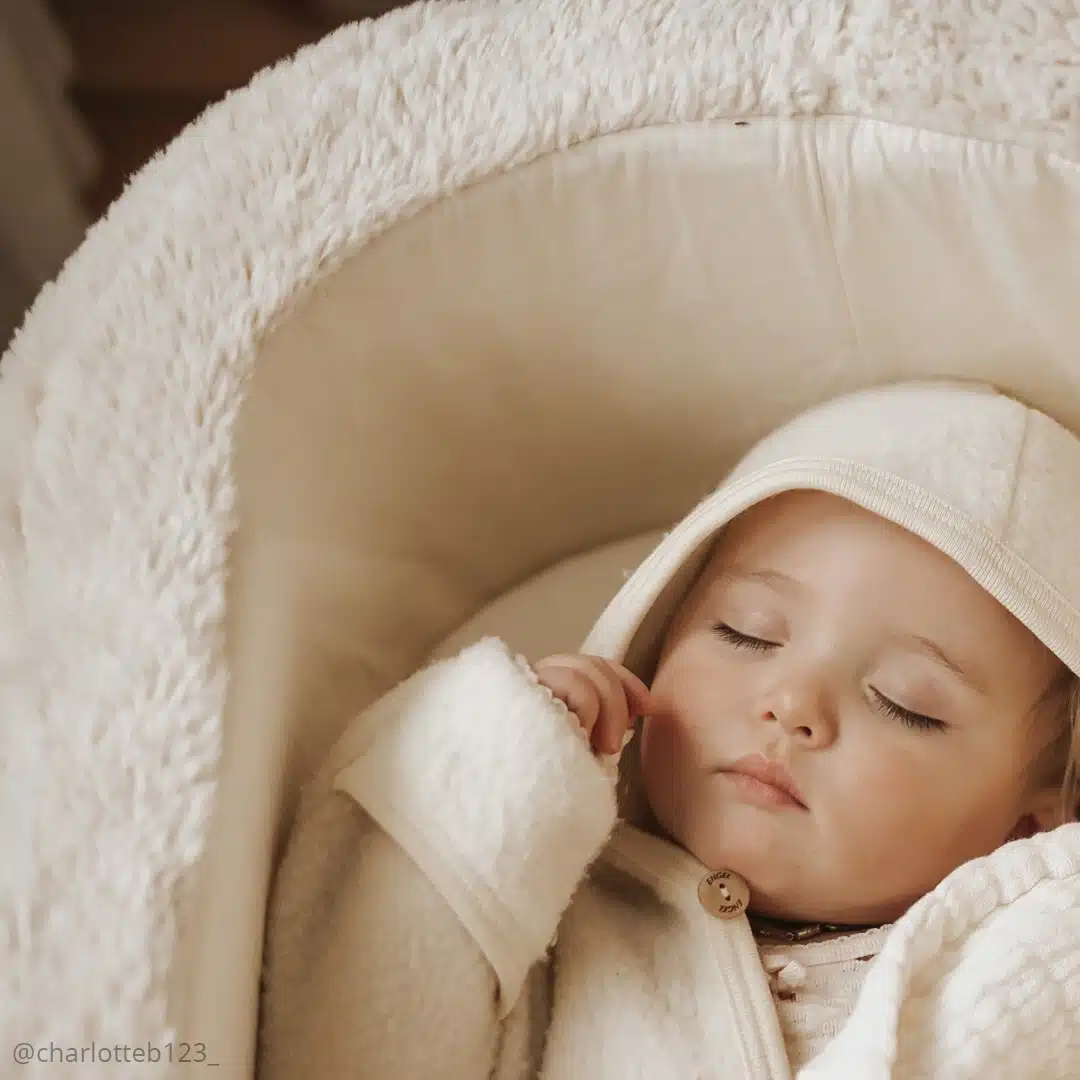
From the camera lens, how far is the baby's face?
725 millimetres

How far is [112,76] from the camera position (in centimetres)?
151

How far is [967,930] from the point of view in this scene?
0.69 m

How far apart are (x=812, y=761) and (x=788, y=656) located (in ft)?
0.20

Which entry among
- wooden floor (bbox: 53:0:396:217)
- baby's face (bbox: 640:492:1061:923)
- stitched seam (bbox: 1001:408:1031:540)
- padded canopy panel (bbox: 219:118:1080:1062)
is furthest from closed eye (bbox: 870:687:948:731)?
wooden floor (bbox: 53:0:396:217)

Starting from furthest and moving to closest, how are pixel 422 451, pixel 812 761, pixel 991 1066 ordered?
pixel 422 451 → pixel 812 761 → pixel 991 1066

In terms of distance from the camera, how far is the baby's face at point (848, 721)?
0.72m

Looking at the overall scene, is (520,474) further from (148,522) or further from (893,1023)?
(893,1023)

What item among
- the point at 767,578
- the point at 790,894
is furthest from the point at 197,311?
the point at 790,894

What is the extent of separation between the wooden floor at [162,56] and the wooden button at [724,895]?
108cm

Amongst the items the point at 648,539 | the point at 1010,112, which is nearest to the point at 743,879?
the point at 648,539

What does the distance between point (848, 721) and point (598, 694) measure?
0.46ft

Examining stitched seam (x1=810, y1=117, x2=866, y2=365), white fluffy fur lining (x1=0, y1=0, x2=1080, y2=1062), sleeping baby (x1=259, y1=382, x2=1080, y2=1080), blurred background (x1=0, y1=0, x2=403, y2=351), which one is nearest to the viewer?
white fluffy fur lining (x1=0, y1=0, x2=1080, y2=1062)

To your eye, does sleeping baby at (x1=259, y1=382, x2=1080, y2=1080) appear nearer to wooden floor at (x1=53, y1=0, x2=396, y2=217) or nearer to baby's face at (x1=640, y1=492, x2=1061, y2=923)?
baby's face at (x1=640, y1=492, x2=1061, y2=923)

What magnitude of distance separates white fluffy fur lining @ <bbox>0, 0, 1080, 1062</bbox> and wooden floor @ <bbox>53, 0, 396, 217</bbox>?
708 mm
